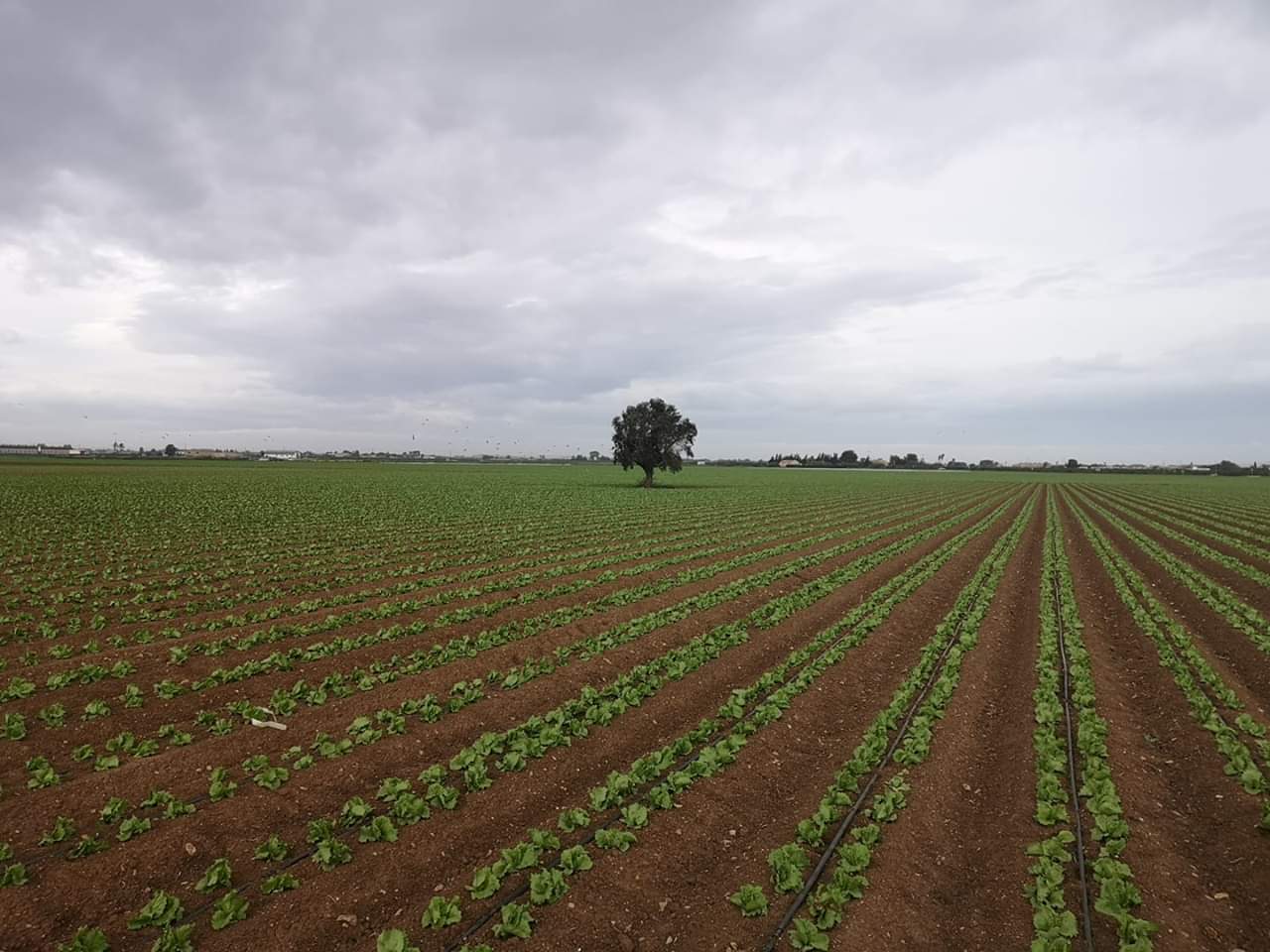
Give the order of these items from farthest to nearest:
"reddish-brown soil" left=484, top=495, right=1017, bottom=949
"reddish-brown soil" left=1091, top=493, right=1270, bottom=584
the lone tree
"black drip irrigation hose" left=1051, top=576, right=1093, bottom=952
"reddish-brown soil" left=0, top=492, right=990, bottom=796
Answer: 1. the lone tree
2. "reddish-brown soil" left=1091, top=493, right=1270, bottom=584
3. "reddish-brown soil" left=0, top=492, right=990, bottom=796
4. "black drip irrigation hose" left=1051, top=576, right=1093, bottom=952
5. "reddish-brown soil" left=484, top=495, right=1017, bottom=949

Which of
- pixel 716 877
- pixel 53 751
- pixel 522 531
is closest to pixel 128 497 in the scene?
pixel 522 531

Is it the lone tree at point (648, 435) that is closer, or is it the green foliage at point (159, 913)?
the green foliage at point (159, 913)

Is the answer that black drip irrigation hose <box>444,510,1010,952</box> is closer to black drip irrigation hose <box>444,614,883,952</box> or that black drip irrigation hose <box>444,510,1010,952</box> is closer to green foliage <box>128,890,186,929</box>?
black drip irrigation hose <box>444,614,883,952</box>

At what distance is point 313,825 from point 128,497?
51.1 meters

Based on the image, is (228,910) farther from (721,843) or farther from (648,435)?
(648,435)

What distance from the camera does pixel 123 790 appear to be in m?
7.38

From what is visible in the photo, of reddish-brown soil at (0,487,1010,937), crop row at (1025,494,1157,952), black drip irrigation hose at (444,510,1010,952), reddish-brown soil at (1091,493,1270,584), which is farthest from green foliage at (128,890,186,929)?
reddish-brown soil at (1091,493,1270,584)

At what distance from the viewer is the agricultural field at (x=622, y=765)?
571 cm

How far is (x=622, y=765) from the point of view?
850 centimetres

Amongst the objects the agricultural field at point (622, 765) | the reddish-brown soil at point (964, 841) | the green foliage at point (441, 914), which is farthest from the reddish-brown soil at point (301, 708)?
the reddish-brown soil at point (964, 841)

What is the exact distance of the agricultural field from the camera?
5711 millimetres

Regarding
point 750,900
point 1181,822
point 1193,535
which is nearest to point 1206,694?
point 1181,822

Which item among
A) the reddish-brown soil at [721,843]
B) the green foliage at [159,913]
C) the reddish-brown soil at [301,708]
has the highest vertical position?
the reddish-brown soil at [301,708]

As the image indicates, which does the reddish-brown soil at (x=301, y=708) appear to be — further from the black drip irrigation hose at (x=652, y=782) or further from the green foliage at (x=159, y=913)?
the black drip irrigation hose at (x=652, y=782)
